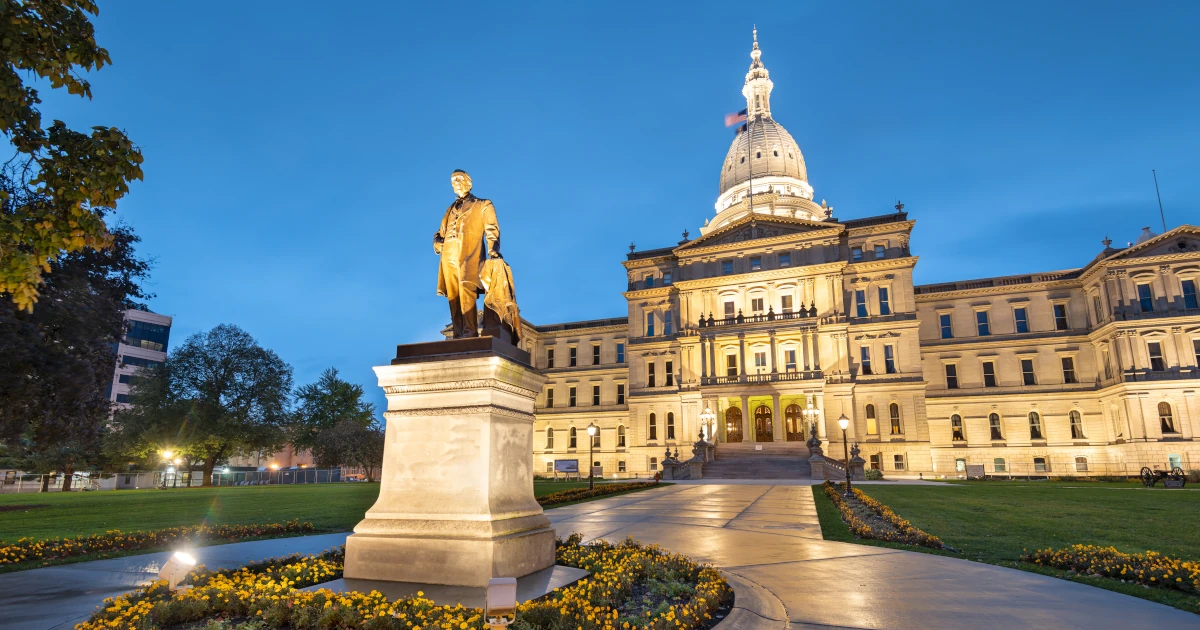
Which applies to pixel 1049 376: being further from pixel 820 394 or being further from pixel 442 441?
pixel 442 441

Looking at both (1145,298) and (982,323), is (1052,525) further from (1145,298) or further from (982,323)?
(982,323)

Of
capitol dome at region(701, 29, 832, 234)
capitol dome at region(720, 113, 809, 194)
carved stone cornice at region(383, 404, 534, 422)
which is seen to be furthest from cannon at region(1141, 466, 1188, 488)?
capitol dome at region(720, 113, 809, 194)

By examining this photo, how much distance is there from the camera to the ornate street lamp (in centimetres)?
4894

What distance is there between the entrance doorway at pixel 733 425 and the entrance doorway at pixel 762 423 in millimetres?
1430

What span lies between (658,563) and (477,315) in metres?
3.77

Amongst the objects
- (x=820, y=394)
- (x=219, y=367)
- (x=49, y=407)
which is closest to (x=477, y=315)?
(x=49, y=407)

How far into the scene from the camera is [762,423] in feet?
179

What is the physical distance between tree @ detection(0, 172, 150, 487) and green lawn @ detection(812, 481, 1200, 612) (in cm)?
2176

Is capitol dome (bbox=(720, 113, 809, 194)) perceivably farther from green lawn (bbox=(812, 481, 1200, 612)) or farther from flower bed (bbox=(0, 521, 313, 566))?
flower bed (bbox=(0, 521, 313, 566))

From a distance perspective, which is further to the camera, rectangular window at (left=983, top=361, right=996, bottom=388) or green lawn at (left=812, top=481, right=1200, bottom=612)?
rectangular window at (left=983, top=361, right=996, bottom=388)

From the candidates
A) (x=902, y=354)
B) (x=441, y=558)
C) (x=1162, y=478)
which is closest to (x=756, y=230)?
(x=902, y=354)

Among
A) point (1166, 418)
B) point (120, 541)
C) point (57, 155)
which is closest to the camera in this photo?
point (57, 155)

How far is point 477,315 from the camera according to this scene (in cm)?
793

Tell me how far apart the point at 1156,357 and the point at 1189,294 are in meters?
5.50
